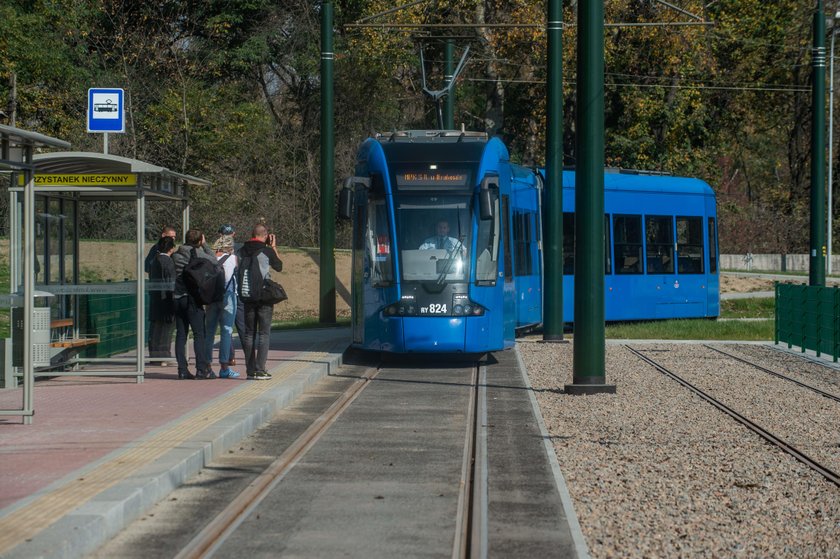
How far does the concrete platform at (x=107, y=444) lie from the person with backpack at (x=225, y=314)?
0.47 metres

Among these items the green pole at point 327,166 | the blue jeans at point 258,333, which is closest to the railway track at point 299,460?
the blue jeans at point 258,333

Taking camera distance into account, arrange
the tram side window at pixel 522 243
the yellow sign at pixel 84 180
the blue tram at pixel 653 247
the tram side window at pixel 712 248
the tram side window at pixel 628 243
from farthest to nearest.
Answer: the tram side window at pixel 712 248
the tram side window at pixel 628 243
the blue tram at pixel 653 247
the tram side window at pixel 522 243
the yellow sign at pixel 84 180

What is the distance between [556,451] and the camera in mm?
10477

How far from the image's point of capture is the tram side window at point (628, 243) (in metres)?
27.5

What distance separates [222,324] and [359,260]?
10.7 feet

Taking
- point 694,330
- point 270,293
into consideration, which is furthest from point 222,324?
point 694,330

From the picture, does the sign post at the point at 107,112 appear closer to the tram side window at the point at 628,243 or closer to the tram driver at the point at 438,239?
the tram driver at the point at 438,239

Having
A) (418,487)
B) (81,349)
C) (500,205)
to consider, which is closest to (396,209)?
(500,205)

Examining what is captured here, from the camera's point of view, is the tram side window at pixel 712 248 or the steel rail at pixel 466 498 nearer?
the steel rail at pixel 466 498

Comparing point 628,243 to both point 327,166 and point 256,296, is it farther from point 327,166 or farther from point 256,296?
point 256,296

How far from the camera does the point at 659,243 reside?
1125 inches

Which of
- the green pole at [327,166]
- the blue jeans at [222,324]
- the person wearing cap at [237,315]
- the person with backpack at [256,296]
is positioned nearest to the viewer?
the person with backpack at [256,296]

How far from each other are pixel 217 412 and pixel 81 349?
5.39 metres

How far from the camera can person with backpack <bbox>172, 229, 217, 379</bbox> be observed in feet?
49.4
